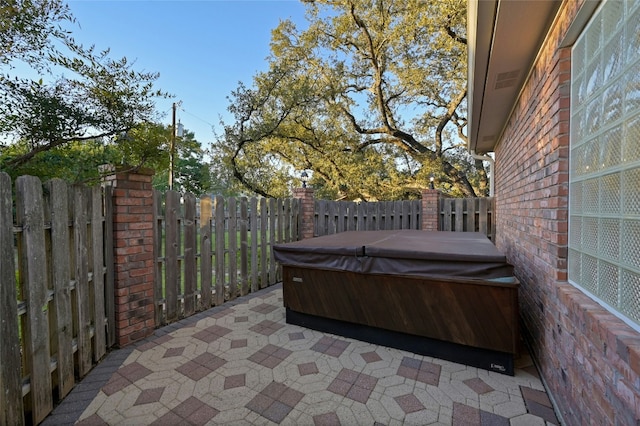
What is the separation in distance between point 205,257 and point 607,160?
4.11 metres

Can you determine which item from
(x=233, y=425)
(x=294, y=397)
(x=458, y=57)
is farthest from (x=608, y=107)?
(x=458, y=57)

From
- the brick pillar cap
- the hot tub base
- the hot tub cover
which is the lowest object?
the hot tub base

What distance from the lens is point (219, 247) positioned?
167 inches

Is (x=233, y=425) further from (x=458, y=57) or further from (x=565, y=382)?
(x=458, y=57)

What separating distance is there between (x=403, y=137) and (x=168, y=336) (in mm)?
10469

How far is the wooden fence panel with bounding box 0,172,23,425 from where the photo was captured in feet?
5.27

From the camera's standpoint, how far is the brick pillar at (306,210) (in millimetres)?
6328

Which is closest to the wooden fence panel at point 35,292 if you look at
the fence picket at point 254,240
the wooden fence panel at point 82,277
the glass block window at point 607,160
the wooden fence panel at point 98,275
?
the wooden fence panel at point 82,277

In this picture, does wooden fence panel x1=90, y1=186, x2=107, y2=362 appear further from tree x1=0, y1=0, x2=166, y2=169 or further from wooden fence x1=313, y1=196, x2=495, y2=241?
wooden fence x1=313, y1=196, x2=495, y2=241

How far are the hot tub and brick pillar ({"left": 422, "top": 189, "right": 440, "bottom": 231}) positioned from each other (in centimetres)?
418

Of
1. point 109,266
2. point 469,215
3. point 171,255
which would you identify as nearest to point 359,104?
point 469,215

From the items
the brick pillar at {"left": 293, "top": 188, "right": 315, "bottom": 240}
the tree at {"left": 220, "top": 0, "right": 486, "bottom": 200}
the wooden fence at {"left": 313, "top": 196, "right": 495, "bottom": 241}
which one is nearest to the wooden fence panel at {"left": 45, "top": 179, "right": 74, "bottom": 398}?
the brick pillar at {"left": 293, "top": 188, "right": 315, "bottom": 240}

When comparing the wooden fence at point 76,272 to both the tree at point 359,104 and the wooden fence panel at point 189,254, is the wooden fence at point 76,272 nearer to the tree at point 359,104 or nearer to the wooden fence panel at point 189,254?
the wooden fence panel at point 189,254

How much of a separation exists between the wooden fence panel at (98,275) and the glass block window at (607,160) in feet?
12.1
